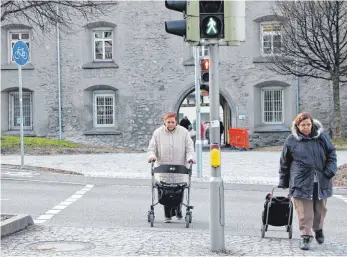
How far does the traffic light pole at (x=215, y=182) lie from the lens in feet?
24.1

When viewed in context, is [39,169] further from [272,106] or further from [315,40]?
[272,106]

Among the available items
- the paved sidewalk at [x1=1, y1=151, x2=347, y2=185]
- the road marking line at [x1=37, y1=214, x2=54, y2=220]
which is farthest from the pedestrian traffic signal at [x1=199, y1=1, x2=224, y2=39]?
the paved sidewalk at [x1=1, y1=151, x2=347, y2=185]

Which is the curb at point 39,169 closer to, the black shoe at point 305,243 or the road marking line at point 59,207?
the road marking line at point 59,207

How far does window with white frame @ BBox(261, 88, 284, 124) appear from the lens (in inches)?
1318

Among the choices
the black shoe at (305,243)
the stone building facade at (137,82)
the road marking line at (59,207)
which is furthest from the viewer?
the stone building facade at (137,82)

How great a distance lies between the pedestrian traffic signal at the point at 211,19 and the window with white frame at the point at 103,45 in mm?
→ 27162

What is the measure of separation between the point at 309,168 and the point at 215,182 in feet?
4.42

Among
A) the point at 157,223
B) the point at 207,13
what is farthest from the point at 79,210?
the point at 207,13

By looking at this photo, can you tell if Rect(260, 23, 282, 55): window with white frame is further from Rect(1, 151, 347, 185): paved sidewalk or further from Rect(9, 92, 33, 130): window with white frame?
Rect(9, 92, 33, 130): window with white frame

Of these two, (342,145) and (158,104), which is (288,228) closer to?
(342,145)

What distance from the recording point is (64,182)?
15930 mm

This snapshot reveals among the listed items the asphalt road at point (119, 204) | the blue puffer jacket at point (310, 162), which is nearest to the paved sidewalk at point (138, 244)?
the asphalt road at point (119, 204)

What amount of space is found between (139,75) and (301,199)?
2576 centimetres

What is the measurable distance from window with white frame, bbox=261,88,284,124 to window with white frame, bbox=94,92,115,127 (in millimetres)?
8136
